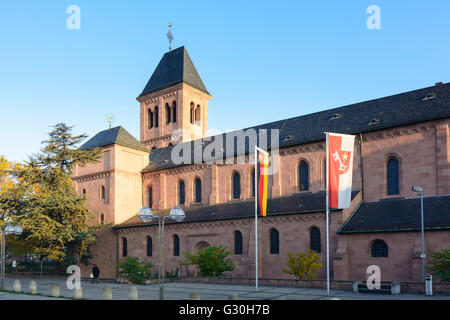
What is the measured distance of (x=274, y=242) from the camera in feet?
121

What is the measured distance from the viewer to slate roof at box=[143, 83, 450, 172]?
110 ft

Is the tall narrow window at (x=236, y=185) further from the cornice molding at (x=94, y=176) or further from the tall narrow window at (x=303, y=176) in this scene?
the cornice molding at (x=94, y=176)

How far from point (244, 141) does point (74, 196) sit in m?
17.4

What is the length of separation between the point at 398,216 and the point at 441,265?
220 inches

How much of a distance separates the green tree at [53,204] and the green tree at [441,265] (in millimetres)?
29878

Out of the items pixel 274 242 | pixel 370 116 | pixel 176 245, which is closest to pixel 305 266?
pixel 274 242

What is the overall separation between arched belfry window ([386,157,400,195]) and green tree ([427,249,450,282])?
7.78 meters

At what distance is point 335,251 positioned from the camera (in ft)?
106

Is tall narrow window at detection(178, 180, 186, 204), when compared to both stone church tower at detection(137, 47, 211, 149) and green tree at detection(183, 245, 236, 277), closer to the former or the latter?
stone church tower at detection(137, 47, 211, 149)

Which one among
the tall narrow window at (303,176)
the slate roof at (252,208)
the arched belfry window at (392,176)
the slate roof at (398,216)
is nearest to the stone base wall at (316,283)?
the slate roof at (398,216)

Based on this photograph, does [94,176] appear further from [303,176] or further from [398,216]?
[398,216]

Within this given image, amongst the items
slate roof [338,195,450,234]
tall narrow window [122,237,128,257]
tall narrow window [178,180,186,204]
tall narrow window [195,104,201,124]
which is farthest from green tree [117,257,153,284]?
tall narrow window [195,104,201,124]

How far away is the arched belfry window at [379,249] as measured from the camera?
3025cm
